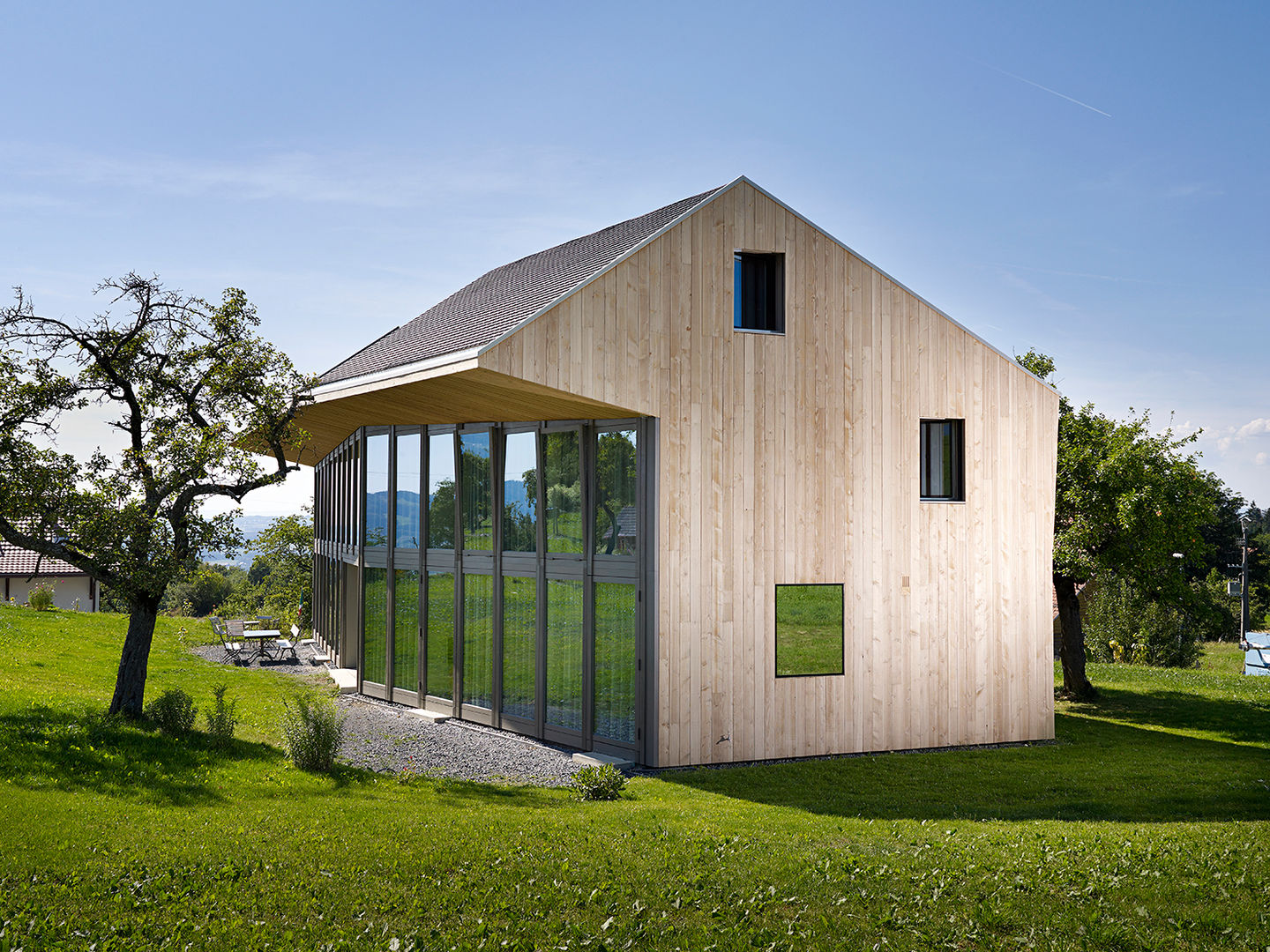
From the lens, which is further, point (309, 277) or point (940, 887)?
point (309, 277)

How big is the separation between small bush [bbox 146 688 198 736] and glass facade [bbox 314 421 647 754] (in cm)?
416

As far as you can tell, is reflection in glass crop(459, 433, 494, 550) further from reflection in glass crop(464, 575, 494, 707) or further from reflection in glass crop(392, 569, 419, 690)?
reflection in glass crop(392, 569, 419, 690)

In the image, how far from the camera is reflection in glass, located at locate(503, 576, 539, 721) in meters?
13.5

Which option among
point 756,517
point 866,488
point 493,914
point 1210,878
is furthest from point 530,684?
point 1210,878

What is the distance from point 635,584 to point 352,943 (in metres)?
6.78

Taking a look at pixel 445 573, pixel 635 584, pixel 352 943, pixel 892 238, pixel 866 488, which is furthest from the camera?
pixel 892 238

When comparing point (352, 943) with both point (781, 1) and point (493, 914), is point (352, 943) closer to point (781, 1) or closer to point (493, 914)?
point (493, 914)

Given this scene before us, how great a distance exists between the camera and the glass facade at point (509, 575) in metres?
12.2

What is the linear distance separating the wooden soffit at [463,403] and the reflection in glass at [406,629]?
2.79m

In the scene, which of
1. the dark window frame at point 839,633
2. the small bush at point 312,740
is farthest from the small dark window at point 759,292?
the small bush at point 312,740

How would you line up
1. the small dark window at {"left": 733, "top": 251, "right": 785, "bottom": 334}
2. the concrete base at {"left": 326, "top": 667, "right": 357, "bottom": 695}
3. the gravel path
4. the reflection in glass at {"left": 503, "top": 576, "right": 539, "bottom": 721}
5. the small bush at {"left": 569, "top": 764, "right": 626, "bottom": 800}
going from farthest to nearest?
the concrete base at {"left": 326, "top": 667, "right": 357, "bottom": 695}, the reflection in glass at {"left": 503, "top": 576, "right": 539, "bottom": 721}, the small dark window at {"left": 733, "top": 251, "right": 785, "bottom": 334}, the gravel path, the small bush at {"left": 569, "top": 764, "right": 626, "bottom": 800}

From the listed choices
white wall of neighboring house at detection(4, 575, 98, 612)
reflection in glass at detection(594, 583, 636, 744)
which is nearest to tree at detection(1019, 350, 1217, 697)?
reflection in glass at detection(594, 583, 636, 744)

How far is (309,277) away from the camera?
15.2m

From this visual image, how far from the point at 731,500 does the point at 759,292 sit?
2968mm
